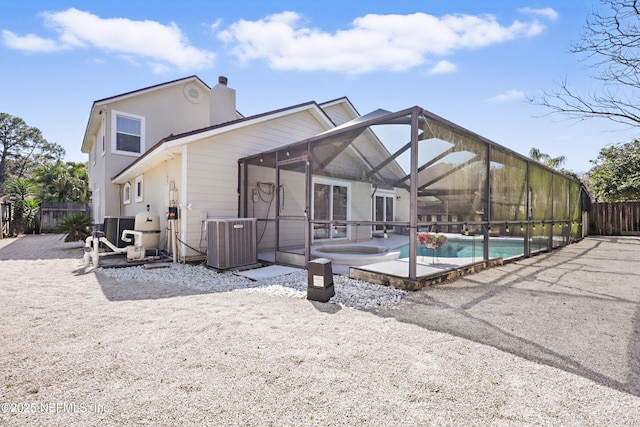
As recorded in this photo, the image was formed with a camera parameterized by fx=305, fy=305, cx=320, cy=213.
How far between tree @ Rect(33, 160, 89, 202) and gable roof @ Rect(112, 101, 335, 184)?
9.82m

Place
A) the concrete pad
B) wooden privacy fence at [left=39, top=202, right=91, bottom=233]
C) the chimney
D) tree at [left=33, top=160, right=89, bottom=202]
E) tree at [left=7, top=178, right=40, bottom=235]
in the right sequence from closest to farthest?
the concrete pad
the chimney
tree at [left=7, top=178, right=40, bottom=235]
wooden privacy fence at [left=39, top=202, right=91, bottom=233]
tree at [left=33, top=160, right=89, bottom=202]

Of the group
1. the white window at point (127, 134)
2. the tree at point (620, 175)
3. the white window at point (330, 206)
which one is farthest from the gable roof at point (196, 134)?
the tree at point (620, 175)

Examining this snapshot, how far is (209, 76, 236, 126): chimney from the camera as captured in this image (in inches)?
326

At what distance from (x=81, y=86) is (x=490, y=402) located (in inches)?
518

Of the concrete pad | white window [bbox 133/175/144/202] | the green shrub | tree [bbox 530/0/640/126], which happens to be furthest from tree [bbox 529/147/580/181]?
the green shrub

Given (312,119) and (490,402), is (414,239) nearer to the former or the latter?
(490,402)

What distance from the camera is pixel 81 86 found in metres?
9.99

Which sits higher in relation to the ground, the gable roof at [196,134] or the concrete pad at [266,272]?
the gable roof at [196,134]

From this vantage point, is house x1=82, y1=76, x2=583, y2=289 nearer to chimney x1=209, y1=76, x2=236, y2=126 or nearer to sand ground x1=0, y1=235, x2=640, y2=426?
chimney x1=209, y1=76, x2=236, y2=126

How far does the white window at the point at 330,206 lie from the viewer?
24.7ft

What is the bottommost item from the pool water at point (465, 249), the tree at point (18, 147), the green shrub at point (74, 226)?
the pool water at point (465, 249)

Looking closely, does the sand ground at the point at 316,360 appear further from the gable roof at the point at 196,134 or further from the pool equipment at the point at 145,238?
the gable roof at the point at 196,134

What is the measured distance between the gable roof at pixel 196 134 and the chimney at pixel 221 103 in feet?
4.69

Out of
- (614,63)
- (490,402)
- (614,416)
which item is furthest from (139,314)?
(614,63)
